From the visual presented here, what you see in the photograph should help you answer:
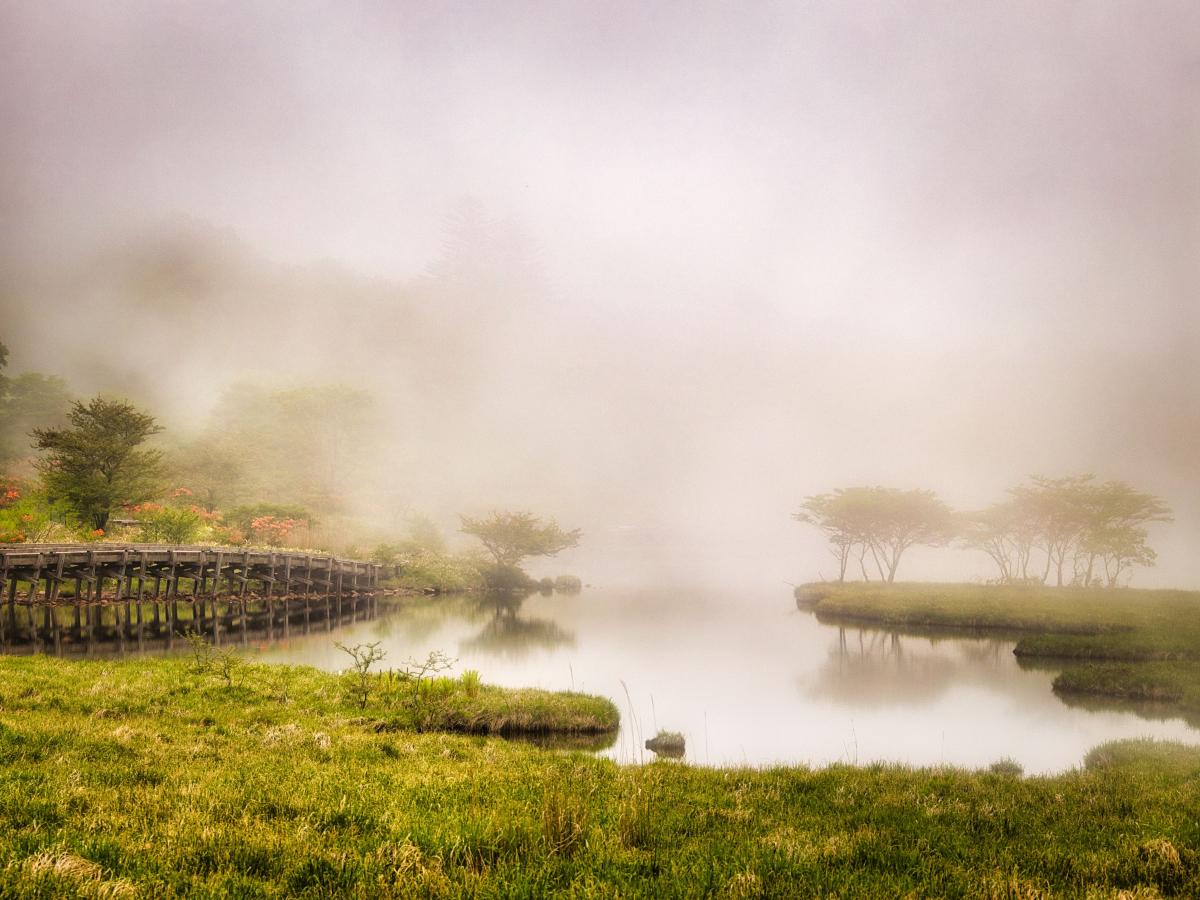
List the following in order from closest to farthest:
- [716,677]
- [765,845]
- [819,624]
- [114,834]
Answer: [114,834] → [765,845] → [716,677] → [819,624]

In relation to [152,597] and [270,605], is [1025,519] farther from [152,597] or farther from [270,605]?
[152,597]

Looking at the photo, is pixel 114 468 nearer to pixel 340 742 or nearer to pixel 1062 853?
pixel 340 742

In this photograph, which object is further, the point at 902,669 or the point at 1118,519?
the point at 1118,519

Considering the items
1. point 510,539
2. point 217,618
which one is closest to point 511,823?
Answer: point 217,618

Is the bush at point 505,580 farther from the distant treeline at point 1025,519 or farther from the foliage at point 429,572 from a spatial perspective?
the distant treeline at point 1025,519

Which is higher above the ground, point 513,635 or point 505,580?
point 513,635

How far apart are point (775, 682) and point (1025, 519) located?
177ft

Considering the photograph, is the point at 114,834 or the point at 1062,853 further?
the point at 1062,853

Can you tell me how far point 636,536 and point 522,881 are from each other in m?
191

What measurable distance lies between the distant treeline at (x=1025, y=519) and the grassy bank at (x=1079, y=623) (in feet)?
22.5

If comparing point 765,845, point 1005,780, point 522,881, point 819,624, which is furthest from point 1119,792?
point 819,624

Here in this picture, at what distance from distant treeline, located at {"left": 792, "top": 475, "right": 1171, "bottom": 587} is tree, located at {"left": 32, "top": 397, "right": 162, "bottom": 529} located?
60.8 m

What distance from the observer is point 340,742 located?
11852 millimetres

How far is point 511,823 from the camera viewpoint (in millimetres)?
6520
